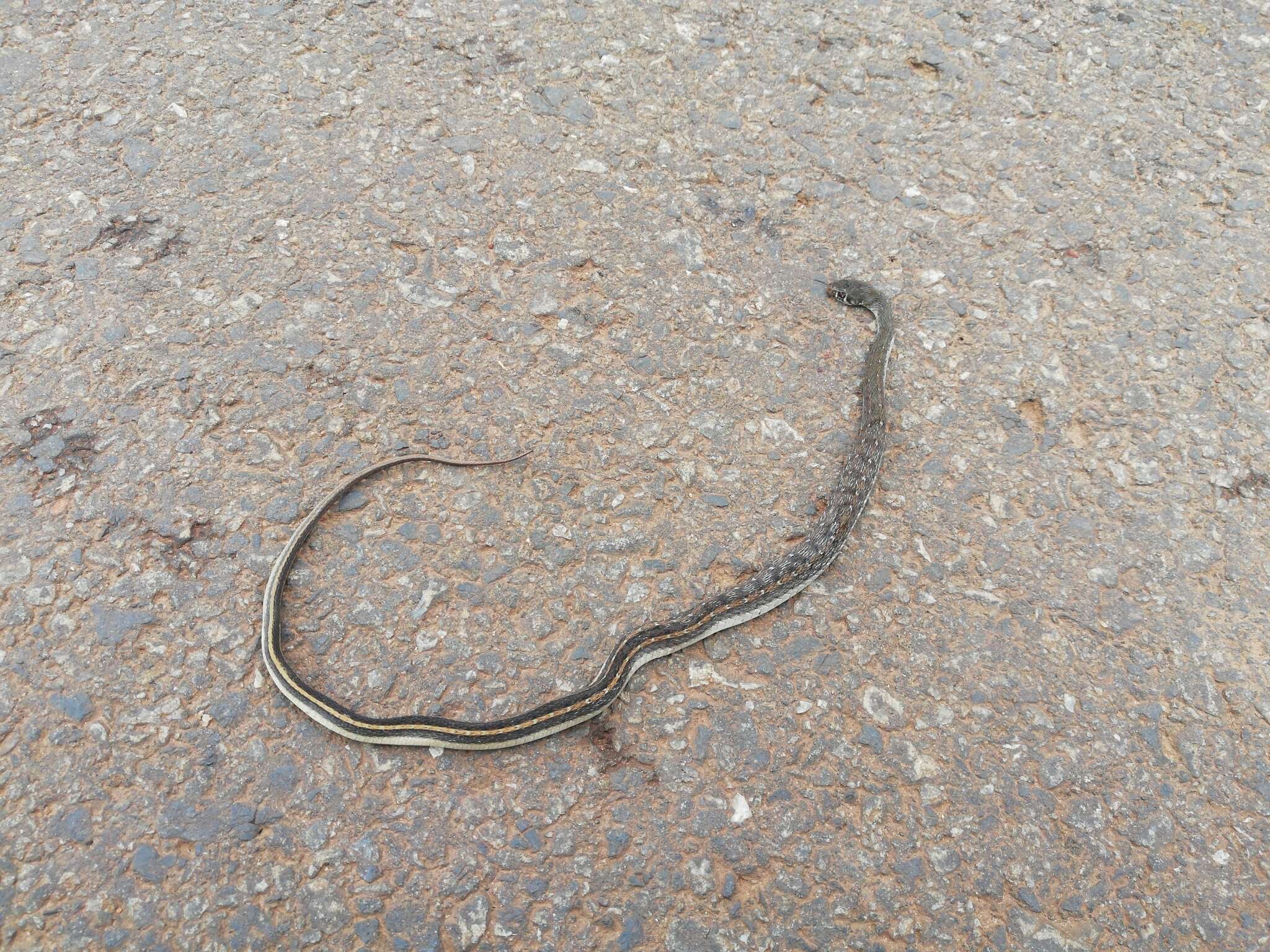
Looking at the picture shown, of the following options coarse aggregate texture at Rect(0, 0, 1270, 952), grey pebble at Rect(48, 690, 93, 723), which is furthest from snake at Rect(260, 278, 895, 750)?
grey pebble at Rect(48, 690, 93, 723)

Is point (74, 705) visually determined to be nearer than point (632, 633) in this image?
Yes

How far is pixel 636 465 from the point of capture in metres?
3.33

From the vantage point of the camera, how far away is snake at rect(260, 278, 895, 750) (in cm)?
270

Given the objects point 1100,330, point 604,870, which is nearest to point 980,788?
point 604,870

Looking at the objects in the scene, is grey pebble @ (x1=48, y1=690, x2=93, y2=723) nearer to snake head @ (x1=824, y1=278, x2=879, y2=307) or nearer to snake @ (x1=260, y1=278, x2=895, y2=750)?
snake @ (x1=260, y1=278, x2=895, y2=750)

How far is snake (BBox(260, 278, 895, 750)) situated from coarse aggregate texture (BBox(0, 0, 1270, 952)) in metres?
0.06

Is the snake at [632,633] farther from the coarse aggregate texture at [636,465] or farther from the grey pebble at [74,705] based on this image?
the grey pebble at [74,705]

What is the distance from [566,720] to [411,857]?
60 cm

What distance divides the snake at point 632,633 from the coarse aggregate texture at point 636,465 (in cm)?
6

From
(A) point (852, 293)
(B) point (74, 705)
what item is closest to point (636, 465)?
(A) point (852, 293)

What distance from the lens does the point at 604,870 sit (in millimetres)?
2541

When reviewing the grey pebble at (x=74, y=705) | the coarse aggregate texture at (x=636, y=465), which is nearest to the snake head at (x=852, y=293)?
the coarse aggregate texture at (x=636, y=465)

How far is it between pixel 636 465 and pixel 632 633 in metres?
0.69

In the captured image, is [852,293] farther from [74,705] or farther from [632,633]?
[74,705]
